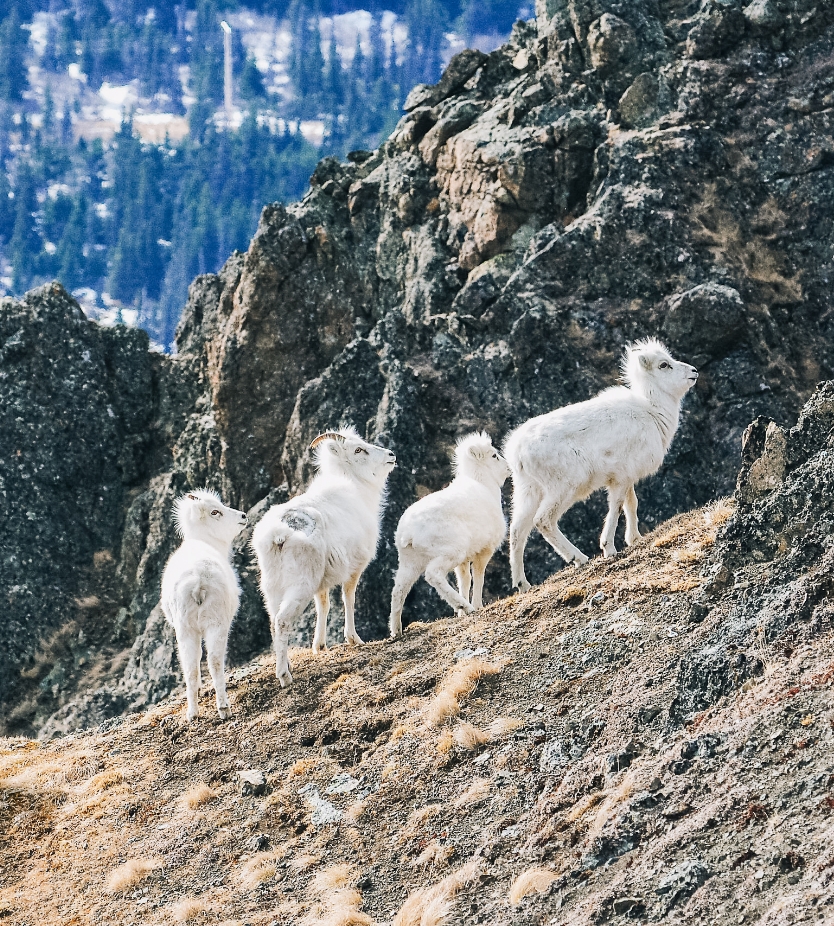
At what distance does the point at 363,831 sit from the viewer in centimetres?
1194

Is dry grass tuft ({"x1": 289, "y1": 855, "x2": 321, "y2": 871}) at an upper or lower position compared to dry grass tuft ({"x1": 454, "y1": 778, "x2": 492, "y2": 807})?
lower

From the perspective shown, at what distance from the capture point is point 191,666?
15.8m

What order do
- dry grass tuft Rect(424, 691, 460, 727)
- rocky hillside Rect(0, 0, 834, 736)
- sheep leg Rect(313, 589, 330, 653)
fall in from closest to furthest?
dry grass tuft Rect(424, 691, 460, 727) < sheep leg Rect(313, 589, 330, 653) < rocky hillside Rect(0, 0, 834, 736)

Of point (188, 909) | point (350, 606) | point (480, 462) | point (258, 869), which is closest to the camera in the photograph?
point (188, 909)

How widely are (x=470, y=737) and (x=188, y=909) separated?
3158mm

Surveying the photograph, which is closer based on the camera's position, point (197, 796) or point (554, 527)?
point (197, 796)

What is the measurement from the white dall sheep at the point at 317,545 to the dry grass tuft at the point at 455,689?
2.53 meters

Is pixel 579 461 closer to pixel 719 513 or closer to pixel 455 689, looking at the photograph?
pixel 719 513

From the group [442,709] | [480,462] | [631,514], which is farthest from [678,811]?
[480,462]

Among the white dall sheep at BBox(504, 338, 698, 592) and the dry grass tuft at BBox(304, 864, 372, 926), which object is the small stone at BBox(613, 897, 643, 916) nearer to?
the dry grass tuft at BBox(304, 864, 372, 926)

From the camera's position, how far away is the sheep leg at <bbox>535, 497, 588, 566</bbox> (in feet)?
54.3

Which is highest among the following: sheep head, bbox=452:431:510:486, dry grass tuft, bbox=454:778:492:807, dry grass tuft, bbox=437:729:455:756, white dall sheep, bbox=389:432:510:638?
sheep head, bbox=452:431:510:486

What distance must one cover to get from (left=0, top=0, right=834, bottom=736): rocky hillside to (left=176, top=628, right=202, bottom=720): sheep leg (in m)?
12.6

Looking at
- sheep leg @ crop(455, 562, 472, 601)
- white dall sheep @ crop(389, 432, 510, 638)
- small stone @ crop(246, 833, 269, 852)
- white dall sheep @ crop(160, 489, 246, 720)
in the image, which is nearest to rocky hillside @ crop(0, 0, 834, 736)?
sheep leg @ crop(455, 562, 472, 601)
